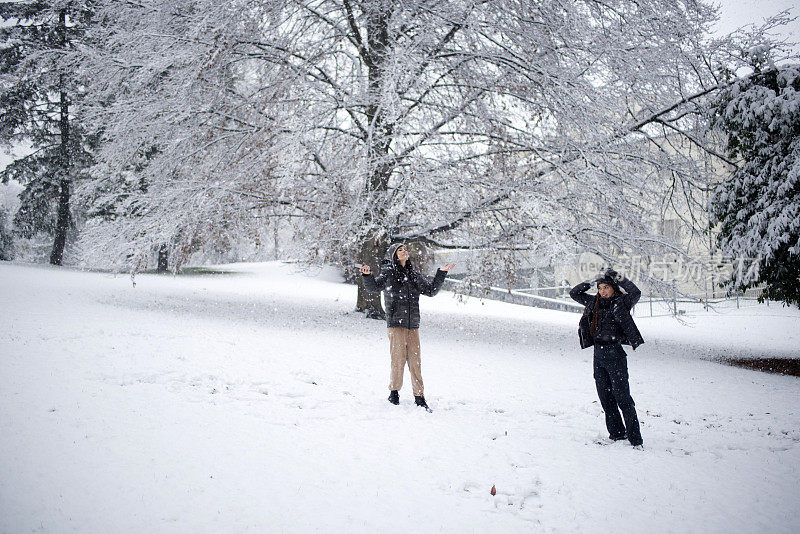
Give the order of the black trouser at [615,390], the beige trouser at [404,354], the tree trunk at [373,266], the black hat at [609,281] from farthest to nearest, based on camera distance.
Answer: the tree trunk at [373,266]
the beige trouser at [404,354]
the black hat at [609,281]
the black trouser at [615,390]

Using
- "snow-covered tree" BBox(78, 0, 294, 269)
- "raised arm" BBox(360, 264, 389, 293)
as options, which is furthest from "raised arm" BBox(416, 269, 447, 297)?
"snow-covered tree" BBox(78, 0, 294, 269)

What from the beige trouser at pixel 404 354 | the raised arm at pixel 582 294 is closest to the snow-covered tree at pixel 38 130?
the beige trouser at pixel 404 354

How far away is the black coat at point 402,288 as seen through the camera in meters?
5.22

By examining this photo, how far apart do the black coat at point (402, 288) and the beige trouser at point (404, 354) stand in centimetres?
9

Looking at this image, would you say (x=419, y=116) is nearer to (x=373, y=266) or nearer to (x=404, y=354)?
(x=373, y=266)

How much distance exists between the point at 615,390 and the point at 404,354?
213 centimetres

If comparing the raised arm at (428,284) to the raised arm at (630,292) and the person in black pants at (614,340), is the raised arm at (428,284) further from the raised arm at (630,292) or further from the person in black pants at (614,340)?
the raised arm at (630,292)

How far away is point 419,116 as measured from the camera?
9836 millimetres

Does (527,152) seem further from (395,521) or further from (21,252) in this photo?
(21,252)

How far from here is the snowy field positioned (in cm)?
293

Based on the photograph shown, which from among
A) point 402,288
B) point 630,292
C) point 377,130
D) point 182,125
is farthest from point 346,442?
point 182,125

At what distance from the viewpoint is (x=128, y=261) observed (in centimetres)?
1027

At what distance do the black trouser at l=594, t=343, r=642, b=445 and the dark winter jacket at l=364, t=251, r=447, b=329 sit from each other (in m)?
1.83

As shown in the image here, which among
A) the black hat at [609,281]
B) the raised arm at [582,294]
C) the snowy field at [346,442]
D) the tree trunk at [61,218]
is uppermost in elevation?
the tree trunk at [61,218]
